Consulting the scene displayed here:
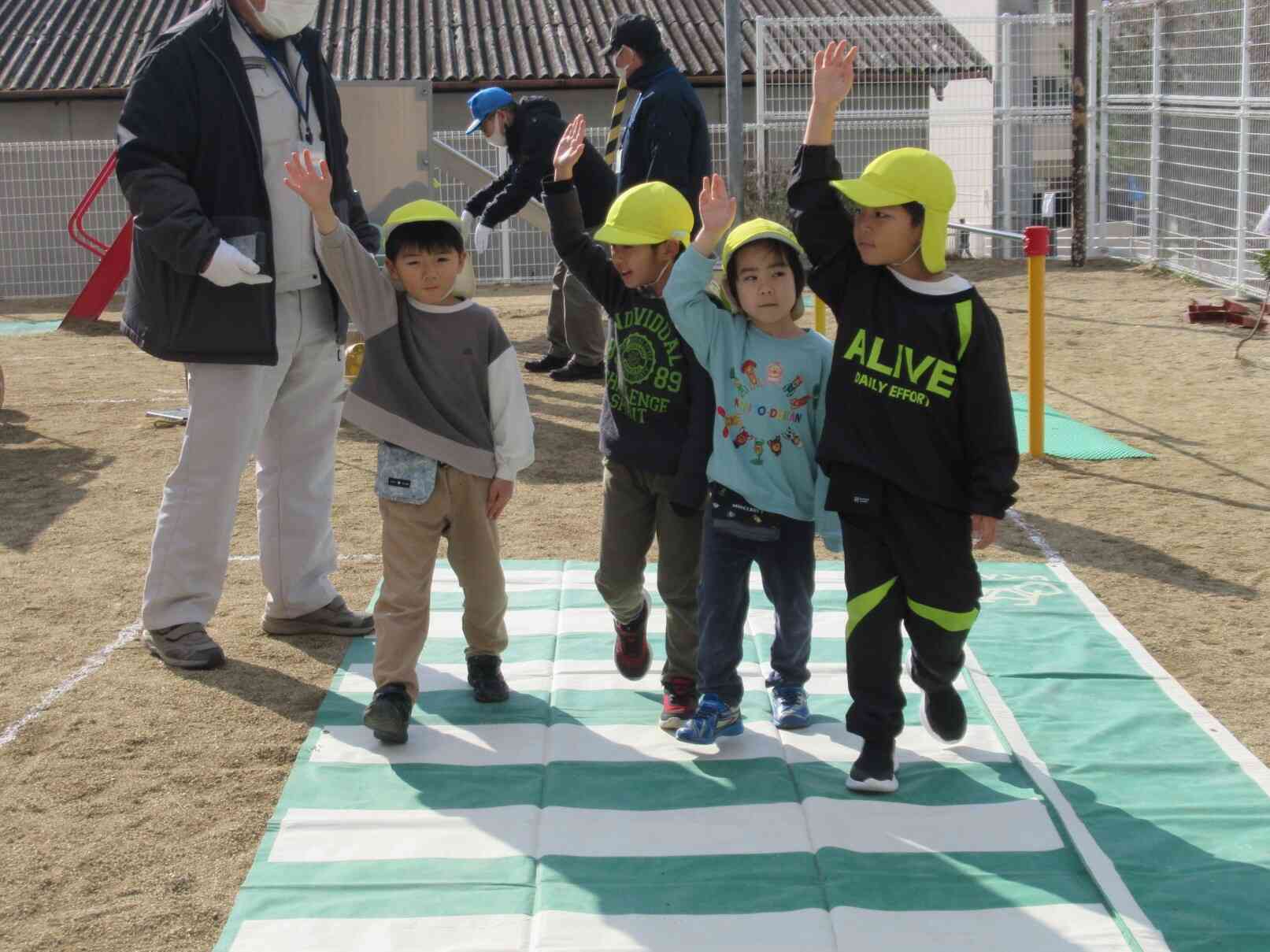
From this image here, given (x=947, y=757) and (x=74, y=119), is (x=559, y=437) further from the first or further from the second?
(x=74, y=119)

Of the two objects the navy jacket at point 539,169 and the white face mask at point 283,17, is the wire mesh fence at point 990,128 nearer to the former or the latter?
the navy jacket at point 539,169

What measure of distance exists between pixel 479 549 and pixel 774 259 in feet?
3.70

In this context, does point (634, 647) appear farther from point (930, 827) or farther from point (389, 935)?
point (389, 935)

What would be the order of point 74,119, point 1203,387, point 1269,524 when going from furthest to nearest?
point 74,119 → point 1203,387 → point 1269,524

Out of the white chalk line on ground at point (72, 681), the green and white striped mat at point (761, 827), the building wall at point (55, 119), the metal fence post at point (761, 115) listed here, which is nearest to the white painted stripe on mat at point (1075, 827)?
the green and white striped mat at point (761, 827)

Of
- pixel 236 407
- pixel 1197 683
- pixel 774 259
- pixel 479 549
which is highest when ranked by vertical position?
pixel 774 259

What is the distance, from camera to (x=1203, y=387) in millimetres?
9148

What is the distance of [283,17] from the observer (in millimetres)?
4363

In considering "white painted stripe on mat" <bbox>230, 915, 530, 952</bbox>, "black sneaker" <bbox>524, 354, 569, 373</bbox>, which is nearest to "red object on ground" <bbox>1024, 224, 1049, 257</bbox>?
"black sneaker" <bbox>524, 354, 569, 373</bbox>

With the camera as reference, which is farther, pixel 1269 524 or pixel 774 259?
pixel 1269 524

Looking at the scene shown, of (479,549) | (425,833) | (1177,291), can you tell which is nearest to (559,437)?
(479,549)

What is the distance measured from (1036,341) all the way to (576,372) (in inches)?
140

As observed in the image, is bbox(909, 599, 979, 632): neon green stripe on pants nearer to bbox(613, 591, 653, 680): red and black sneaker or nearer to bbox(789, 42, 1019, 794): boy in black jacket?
bbox(789, 42, 1019, 794): boy in black jacket

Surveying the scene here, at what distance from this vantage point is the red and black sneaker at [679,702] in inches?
160
